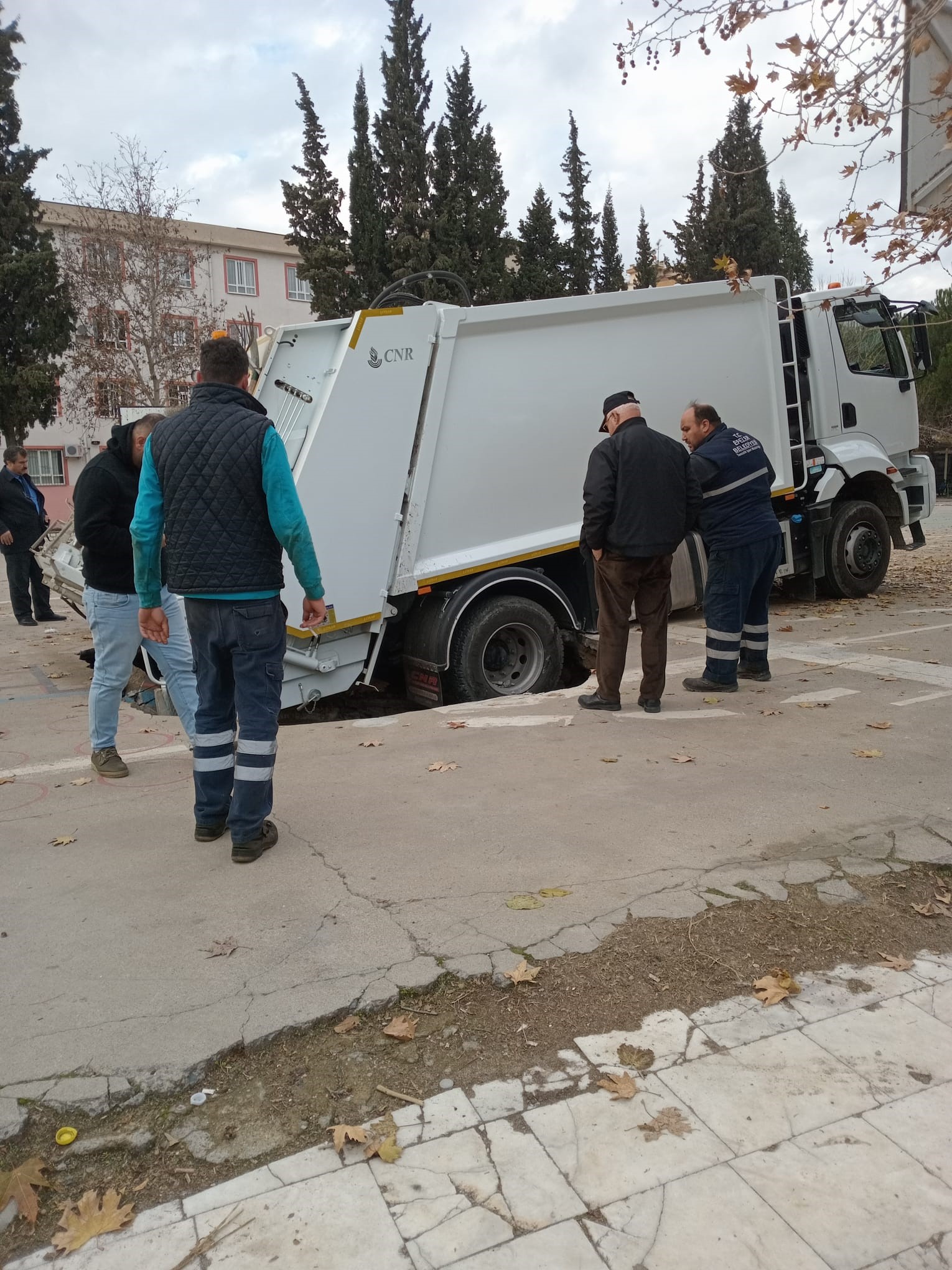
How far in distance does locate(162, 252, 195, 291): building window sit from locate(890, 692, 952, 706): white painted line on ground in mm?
22271

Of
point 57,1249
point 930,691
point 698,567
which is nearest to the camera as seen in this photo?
point 57,1249

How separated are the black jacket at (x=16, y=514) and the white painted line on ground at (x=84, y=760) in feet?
20.8

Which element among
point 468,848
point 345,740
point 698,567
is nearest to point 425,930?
point 468,848

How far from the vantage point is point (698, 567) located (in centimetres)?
833

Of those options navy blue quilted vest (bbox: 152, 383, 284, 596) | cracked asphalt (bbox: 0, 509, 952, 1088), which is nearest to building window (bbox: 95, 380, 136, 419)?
cracked asphalt (bbox: 0, 509, 952, 1088)

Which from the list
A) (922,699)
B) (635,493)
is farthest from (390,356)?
(922,699)

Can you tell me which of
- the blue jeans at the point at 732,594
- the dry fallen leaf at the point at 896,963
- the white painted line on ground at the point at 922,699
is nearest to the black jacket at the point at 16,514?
the blue jeans at the point at 732,594

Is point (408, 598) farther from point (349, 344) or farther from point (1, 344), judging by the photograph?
point (1, 344)

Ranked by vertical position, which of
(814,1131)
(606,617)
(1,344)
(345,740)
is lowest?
(814,1131)

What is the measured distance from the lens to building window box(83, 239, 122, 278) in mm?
24016

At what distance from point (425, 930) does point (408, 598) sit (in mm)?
3489

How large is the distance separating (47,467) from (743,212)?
27686mm

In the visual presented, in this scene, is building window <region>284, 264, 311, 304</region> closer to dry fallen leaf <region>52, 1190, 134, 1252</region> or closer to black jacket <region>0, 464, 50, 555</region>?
black jacket <region>0, 464, 50, 555</region>

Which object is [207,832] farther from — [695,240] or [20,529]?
[695,240]
